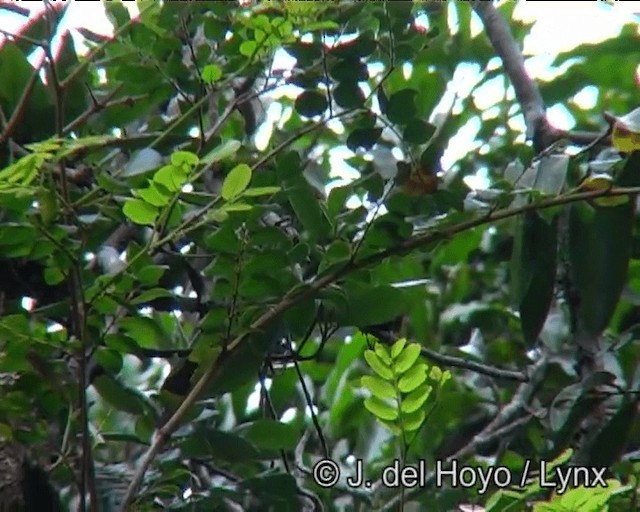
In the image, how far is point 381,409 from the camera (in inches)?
22.7

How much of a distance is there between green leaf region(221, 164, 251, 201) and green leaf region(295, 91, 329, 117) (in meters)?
0.19

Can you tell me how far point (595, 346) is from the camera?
746 millimetres

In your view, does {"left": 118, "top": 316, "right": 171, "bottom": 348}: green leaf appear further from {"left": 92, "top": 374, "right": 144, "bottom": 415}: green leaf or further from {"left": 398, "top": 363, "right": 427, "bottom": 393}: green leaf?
{"left": 398, "top": 363, "right": 427, "bottom": 393}: green leaf

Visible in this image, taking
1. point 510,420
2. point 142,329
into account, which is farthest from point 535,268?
point 142,329

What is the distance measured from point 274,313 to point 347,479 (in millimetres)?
185

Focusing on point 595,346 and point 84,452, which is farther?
point 595,346

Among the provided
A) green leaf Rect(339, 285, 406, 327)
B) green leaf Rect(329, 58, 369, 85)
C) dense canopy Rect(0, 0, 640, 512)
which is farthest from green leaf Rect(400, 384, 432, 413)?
green leaf Rect(329, 58, 369, 85)

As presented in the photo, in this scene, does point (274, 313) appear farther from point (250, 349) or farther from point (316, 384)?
point (316, 384)

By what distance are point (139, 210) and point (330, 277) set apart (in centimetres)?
13

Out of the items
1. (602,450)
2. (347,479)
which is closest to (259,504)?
(347,479)

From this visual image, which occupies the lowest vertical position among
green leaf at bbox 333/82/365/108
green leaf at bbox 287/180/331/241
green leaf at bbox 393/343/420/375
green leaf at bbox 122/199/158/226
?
green leaf at bbox 393/343/420/375

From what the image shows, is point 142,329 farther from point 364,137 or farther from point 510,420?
point 510,420

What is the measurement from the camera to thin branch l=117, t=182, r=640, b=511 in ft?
2.05

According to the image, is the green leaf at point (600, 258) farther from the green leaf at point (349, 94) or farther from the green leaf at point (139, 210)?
the green leaf at point (139, 210)
